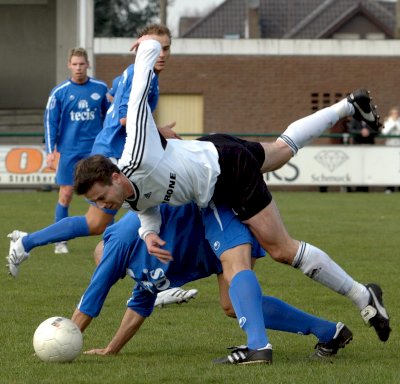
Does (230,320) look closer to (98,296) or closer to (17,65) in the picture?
(98,296)

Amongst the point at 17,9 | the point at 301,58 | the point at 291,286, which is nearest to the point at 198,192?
the point at 291,286

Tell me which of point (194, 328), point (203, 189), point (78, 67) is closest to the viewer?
point (203, 189)

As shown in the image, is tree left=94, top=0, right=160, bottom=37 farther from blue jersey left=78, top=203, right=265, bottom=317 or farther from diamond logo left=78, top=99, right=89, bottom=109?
blue jersey left=78, top=203, right=265, bottom=317

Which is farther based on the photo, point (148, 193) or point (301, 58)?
point (301, 58)

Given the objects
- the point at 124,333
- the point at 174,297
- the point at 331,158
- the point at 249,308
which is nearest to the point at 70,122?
the point at 174,297

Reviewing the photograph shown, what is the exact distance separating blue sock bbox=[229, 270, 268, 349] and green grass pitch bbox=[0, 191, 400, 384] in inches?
6.3

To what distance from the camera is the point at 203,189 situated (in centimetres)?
654

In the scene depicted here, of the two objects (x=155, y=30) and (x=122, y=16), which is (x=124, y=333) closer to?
(x=155, y=30)

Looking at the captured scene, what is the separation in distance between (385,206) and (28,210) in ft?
21.1

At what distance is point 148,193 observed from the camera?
6.47 meters

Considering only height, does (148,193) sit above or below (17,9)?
below

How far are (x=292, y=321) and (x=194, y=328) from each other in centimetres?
134

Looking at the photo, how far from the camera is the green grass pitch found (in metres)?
6.27

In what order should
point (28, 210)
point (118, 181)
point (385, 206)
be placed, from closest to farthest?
point (118, 181)
point (28, 210)
point (385, 206)
